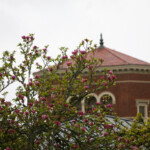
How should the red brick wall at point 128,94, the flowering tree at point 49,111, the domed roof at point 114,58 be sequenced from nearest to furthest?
the flowering tree at point 49,111 → the red brick wall at point 128,94 → the domed roof at point 114,58

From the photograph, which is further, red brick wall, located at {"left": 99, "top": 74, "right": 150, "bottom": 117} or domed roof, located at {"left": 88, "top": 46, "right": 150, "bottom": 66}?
domed roof, located at {"left": 88, "top": 46, "right": 150, "bottom": 66}

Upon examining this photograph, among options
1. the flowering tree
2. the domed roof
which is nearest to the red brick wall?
the domed roof

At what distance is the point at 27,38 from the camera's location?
36.4ft

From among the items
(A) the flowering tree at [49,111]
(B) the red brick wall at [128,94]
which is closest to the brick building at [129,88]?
(B) the red brick wall at [128,94]

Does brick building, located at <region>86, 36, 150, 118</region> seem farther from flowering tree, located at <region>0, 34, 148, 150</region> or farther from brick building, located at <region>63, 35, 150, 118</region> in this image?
flowering tree, located at <region>0, 34, 148, 150</region>

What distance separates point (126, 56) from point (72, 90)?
2504 centimetres

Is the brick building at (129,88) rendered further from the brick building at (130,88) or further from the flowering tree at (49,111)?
the flowering tree at (49,111)

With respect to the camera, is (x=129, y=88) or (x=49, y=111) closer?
(x=49, y=111)

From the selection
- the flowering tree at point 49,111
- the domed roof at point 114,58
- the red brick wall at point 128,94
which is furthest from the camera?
the domed roof at point 114,58

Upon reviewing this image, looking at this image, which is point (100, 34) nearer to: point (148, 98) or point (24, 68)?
point (148, 98)

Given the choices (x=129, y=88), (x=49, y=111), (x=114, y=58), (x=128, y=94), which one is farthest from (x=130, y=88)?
(x=49, y=111)

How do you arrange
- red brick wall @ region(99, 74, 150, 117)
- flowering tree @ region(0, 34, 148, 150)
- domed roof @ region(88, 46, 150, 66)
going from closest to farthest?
flowering tree @ region(0, 34, 148, 150) → red brick wall @ region(99, 74, 150, 117) → domed roof @ region(88, 46, 150, 66)

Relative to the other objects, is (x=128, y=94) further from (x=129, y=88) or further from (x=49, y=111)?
(x=49, y=111)

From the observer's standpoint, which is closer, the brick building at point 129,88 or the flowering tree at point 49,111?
the flowering tree at point 49,111
